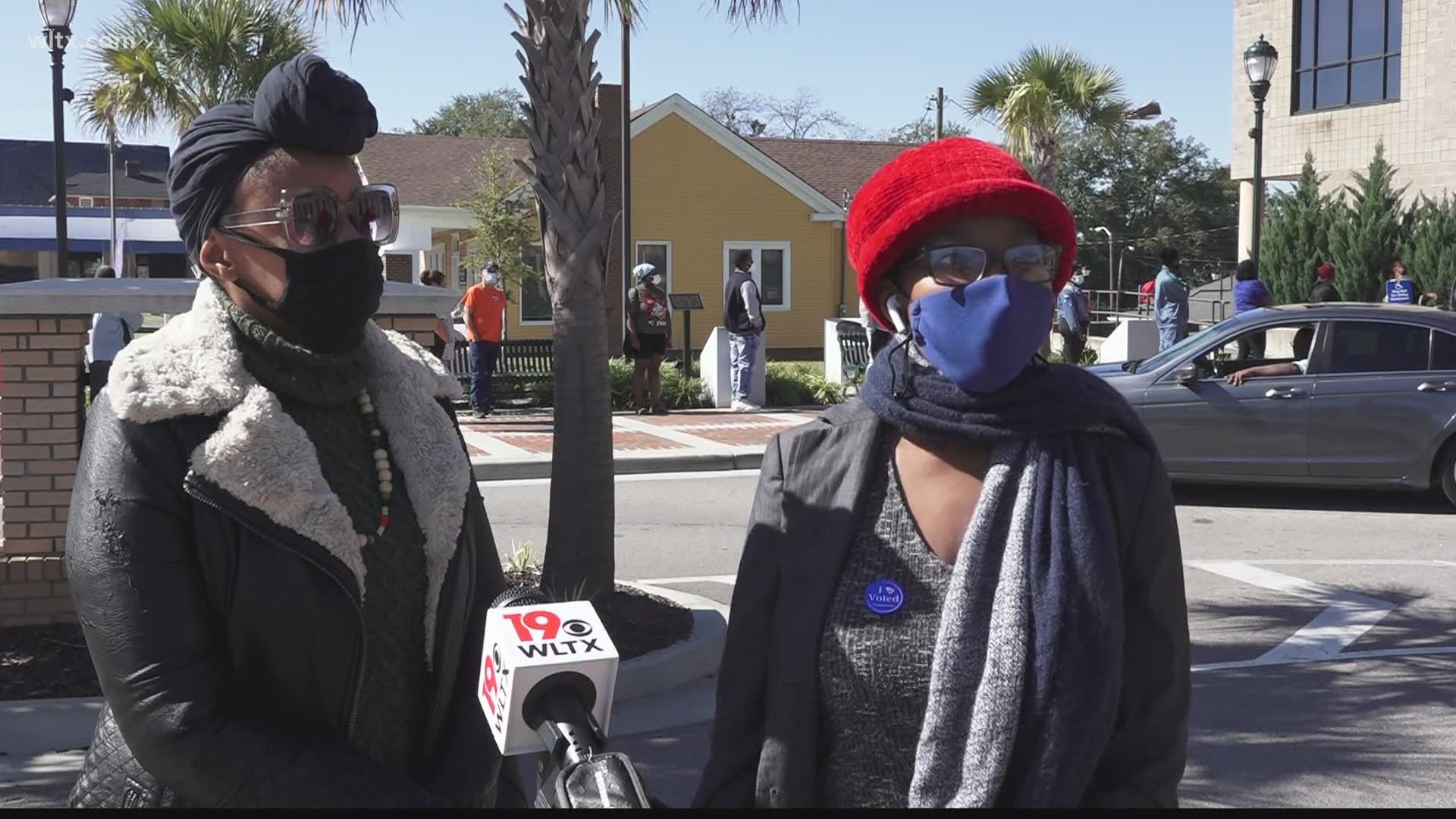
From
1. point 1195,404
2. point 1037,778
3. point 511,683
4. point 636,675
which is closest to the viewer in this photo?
point 511,683

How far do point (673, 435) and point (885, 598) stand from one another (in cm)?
1371

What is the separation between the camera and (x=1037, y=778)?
1.99 metres

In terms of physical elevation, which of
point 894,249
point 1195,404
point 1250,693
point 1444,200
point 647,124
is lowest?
point 1250,693

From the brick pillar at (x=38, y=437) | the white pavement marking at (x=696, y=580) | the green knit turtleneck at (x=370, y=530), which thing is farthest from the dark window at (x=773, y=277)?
the green knit turtleneck at (x=370, y=530)

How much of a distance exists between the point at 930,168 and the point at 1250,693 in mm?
5077

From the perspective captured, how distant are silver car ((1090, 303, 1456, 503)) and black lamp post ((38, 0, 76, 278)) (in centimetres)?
1120

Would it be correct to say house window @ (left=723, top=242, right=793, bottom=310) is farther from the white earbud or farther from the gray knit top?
the gray knit top

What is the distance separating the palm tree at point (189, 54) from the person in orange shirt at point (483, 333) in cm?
679

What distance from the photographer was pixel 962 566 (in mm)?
2070

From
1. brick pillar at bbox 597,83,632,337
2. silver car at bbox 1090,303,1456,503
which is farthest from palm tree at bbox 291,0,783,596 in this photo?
brick pillar at bbox 597,83,632,337

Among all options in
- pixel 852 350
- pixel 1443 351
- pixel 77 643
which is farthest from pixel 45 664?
pixel 852 350

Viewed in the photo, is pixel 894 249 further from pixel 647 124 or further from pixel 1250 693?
pixel 647 124

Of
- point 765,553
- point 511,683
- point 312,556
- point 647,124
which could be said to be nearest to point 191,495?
point 312,556

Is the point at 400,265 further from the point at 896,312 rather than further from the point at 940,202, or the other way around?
the point at 940,202
